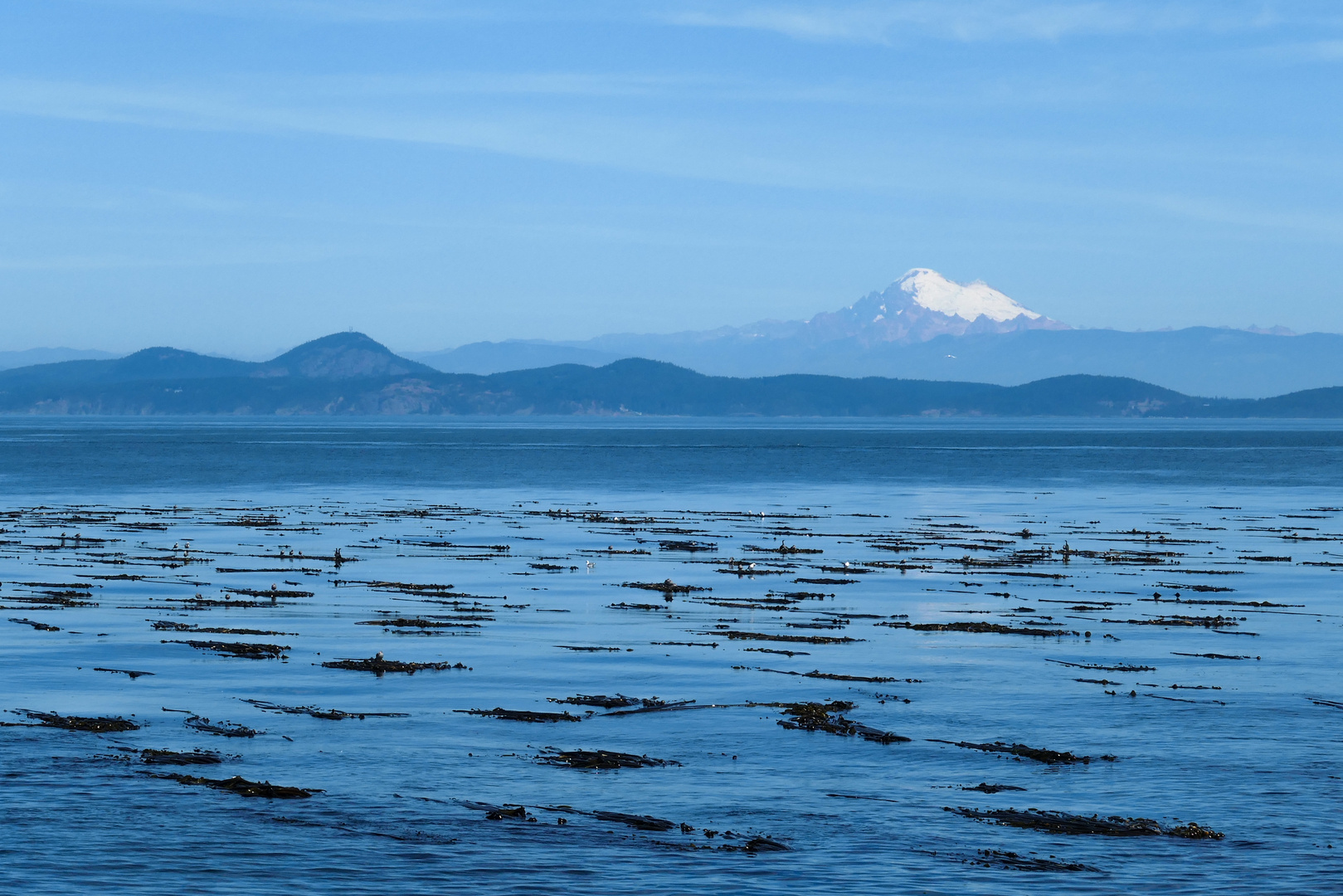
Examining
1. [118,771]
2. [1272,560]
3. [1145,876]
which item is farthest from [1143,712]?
[1272,560]

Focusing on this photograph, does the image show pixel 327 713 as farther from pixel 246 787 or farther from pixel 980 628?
pixel 980 628

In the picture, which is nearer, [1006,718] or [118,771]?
[118,771]

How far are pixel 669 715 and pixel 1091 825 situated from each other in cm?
983

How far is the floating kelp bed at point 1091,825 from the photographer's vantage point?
69.3 ft

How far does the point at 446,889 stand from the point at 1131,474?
13765cm

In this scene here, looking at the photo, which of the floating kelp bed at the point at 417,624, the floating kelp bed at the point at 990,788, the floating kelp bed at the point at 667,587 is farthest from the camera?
the floating kelp bed at the point at 667,587

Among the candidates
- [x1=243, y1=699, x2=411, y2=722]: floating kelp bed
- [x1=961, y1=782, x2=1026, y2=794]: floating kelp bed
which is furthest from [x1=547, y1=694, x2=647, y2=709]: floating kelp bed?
[x1=961, y1=782, x2=1026, y2=794]: floating kelp bed

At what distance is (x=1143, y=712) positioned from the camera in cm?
2952

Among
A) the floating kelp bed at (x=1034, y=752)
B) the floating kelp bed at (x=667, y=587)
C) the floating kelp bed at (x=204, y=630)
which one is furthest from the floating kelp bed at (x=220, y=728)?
the floating kelp bed at (x=667, y=587)

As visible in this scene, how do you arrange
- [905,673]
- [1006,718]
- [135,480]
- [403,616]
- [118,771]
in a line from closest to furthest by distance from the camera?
[118,771] < [1006,718] < [905,673] < [403,616] < [135,480]

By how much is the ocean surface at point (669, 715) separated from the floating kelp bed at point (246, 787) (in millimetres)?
72

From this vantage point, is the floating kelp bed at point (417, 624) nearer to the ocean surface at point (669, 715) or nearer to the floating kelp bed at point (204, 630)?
the ocean surface at point (669, 715)

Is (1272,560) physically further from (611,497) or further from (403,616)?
(611,497)

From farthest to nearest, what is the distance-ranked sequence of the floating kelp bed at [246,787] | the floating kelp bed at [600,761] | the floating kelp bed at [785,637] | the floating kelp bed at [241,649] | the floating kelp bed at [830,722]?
1. the floating kelp bed at [785,637]
2. the floating kelp bed at [241,649]
3. the floating kelp bed at [830,722]
4. the floating kelp bed at [600,761]
5. the floating kelp bed at [246,787]
